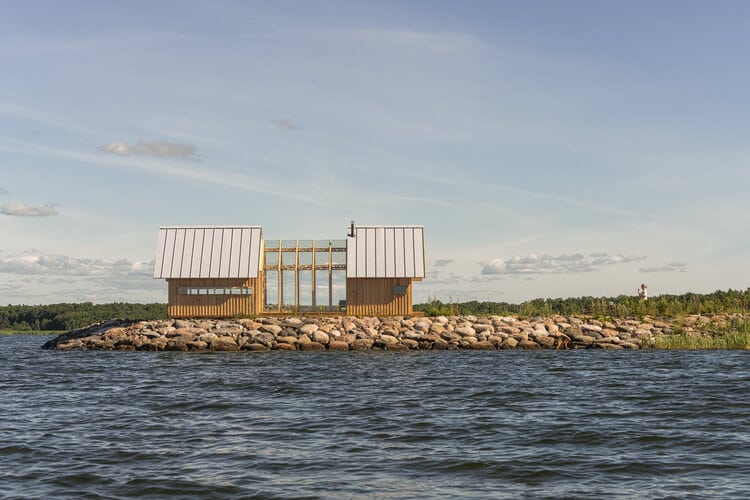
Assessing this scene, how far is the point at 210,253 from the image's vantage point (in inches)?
1542

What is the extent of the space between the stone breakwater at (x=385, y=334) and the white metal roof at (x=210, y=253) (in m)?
2.77

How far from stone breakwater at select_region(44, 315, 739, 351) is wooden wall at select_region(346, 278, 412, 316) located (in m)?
1.21

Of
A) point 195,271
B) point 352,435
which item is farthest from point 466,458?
point 195,271

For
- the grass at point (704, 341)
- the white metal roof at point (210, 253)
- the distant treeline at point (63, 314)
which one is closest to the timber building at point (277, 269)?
the white metal roof at point (210, 253)

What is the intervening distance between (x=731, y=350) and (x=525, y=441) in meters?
24.4

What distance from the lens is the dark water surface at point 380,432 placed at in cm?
1017

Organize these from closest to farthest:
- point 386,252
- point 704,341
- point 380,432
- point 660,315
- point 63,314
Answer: point 380,432 → point 704,341 → point 386,252 → point 660,315 → point 63,314

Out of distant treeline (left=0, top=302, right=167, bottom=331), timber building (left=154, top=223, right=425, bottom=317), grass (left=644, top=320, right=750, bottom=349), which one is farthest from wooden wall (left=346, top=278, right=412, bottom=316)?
distant treeline (left=0, top=302, right=167, bottom=331)

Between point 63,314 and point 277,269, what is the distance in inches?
2201

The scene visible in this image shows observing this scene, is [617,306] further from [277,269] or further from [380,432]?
[380,432]

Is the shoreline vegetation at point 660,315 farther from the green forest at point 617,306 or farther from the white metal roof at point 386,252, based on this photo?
the white metal roof at point 386,252

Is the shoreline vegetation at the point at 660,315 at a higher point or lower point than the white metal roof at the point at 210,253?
lower

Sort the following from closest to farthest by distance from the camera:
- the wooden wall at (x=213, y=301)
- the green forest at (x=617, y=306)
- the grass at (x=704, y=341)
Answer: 1. the grass at (x=704, y=341)
2. the wooden wall at (x=213, y=301)
3. the green forest at (x=617, y=306)

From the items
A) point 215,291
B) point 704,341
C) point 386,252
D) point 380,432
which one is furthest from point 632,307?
point 380,432
